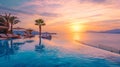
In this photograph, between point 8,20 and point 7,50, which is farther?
point 8,20

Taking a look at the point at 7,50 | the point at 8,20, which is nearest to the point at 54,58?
the point at 7,50

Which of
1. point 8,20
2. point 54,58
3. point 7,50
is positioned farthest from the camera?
point 8,20

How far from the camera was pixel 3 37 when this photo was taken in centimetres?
3934

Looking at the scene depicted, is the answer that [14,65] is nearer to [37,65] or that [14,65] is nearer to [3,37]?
[37,65]

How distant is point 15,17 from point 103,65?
4841cm

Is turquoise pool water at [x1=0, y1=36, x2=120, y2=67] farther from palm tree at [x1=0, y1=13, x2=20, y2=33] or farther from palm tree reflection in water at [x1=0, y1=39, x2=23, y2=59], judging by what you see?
palm tree at [x1=0, y1=13, x2=20, y2=33]

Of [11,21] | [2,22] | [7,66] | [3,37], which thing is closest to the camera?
[7,66]

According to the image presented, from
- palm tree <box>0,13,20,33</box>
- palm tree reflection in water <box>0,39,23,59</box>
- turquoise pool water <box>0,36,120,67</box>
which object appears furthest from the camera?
palm tree <box>0,13,20,33</box>

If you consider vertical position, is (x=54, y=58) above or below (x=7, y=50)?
below

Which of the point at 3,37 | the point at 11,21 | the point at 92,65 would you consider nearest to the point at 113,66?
the point at 92,65

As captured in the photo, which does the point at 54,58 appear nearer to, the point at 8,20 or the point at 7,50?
the point at 7,50

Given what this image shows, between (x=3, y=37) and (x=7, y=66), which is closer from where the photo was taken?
(x=7, y=66)

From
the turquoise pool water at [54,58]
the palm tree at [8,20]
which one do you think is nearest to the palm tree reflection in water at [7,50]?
the turquoise pool water at [54,58]

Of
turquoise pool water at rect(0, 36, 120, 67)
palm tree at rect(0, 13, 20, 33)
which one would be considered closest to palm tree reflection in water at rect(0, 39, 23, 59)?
turquoise pool water at rect(0, 36, 120, 67)
